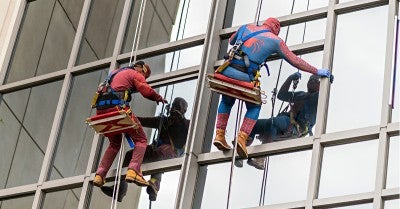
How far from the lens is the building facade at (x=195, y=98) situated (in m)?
16.2

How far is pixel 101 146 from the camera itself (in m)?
18.2

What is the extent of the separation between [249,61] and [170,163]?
Answer: 5.53 ft

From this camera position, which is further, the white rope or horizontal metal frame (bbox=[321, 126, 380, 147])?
the white rope

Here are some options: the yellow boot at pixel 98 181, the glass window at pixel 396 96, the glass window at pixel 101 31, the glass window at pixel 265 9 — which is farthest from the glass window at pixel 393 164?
the glass window at pixel 101 31

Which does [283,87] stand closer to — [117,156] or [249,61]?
[249,61]

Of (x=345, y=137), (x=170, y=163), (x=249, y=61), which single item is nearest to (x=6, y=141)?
(x=170, y=163)

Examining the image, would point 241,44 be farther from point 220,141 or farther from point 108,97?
point 108,97

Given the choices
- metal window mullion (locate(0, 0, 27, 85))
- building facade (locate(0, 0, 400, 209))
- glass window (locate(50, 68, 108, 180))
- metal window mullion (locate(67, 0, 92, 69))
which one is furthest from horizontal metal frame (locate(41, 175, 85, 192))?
metal window mullion (locate(0, 0, 27, 85))

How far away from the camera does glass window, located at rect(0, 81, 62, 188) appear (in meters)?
18.7

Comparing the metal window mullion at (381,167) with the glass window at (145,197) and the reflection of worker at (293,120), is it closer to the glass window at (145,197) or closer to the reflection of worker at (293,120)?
the reflection of worker at (293,120)

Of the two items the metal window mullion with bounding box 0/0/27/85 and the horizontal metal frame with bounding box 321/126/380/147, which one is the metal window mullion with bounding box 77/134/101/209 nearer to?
the metal window mullion with bounding box 0/0/27/85

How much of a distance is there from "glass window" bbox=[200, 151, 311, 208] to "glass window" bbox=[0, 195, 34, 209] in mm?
2716

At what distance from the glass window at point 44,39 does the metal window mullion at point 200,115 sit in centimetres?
248

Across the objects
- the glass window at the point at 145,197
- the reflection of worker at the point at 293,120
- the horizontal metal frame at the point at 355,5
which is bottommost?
the glass window at the point at 145,197
